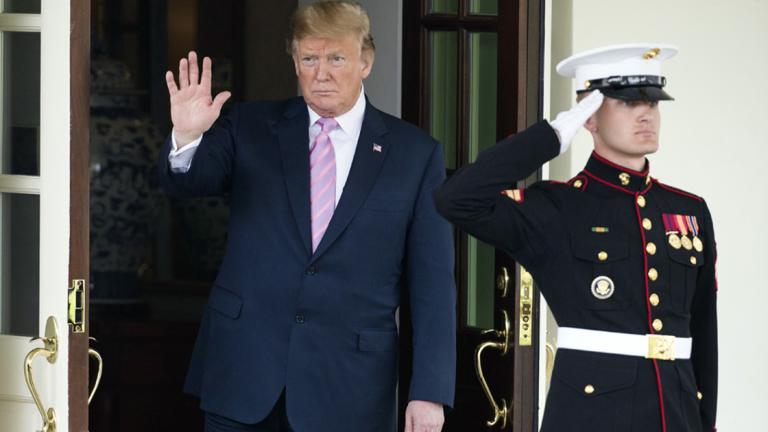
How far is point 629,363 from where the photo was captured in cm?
282

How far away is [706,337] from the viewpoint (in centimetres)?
298

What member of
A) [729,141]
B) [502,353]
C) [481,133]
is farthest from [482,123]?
[502,353]

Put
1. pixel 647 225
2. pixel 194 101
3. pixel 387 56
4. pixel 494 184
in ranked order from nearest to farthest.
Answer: pixel 494 184
pixel 647 225
pixel 194 101
pixel 387 56

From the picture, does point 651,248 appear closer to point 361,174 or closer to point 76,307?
point 361,174

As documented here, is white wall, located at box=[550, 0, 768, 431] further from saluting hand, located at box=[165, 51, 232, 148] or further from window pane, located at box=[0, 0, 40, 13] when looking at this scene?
window pane, located at box=[0, 0, 40, 13]

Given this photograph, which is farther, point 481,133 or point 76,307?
point 481,133

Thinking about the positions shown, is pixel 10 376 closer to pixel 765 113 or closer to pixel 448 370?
pixel 448 370

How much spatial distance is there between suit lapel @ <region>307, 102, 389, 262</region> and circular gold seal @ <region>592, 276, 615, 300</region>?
0.90m

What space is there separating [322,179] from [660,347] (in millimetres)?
1140

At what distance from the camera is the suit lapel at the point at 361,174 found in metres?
3.58

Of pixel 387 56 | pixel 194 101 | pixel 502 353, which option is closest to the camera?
pixel 194 101

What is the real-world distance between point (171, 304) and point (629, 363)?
413cm

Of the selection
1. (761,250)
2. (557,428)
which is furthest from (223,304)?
(761,250)

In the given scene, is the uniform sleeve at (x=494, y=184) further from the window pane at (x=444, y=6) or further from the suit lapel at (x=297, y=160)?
the window pane at (x=444, y=6)
